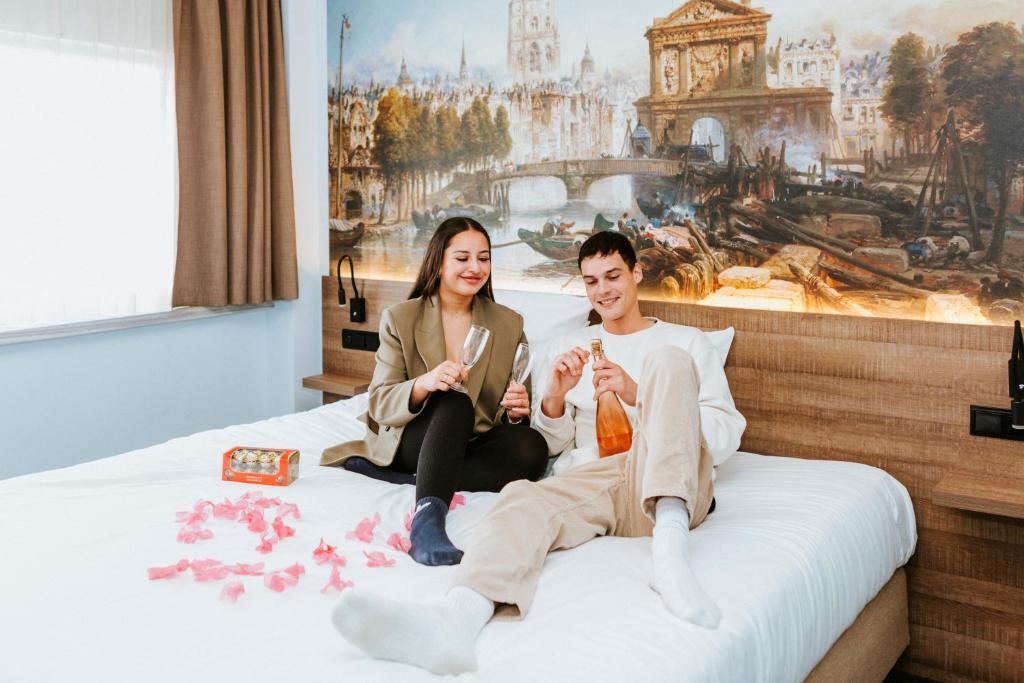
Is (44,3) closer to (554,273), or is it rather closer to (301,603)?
(554,273)

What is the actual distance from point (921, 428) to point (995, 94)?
0.89m

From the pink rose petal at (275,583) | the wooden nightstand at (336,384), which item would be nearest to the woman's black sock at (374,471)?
the pink rose petal at (275,583)

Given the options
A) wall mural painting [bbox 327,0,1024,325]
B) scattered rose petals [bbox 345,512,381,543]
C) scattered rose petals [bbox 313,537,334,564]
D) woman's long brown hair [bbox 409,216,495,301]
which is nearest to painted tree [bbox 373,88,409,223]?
wall mural painting [bbox 327,0,1024,325]

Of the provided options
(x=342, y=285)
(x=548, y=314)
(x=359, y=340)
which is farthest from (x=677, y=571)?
(x=342, y=285)

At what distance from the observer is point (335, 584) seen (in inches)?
64.7

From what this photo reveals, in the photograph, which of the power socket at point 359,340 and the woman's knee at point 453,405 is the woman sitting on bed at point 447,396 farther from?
the power socket at point 359,340

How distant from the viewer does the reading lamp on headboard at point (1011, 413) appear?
2172mm

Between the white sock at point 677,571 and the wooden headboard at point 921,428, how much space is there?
84cm

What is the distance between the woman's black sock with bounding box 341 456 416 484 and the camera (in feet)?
7.89

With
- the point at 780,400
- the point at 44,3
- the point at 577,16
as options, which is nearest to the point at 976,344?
the point at 780,400

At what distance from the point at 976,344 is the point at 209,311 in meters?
2.79

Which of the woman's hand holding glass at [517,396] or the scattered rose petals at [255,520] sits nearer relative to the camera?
the scattered rose petals at [255,520]

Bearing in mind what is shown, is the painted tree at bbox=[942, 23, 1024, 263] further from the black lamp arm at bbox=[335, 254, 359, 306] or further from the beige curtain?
the beige curtain

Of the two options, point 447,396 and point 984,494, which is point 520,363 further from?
point 984,494
